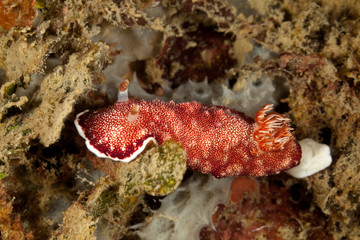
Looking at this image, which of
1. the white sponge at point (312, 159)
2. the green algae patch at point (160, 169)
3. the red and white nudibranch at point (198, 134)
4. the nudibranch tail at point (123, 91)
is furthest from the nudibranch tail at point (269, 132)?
the nudibranch tail at point (123, 91)

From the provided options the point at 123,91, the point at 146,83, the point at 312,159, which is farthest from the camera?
the point at 146,83

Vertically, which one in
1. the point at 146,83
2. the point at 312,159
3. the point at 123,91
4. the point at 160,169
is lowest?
the point at 312,159

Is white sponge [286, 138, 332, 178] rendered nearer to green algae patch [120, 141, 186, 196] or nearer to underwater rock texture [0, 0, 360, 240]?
underwater rock texture [0, 0, 360, 240]

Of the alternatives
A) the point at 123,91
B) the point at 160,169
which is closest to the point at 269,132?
the point at 160,169

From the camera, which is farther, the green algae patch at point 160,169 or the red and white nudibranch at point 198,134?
the red and white nudibranch at point 198,134

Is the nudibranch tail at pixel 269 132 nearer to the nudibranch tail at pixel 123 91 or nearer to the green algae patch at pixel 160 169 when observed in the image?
the green algae patch at pixel 160 169

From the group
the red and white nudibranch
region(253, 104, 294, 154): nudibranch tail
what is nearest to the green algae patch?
the red and white nudibranch

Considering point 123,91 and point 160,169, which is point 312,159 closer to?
point 160,169
